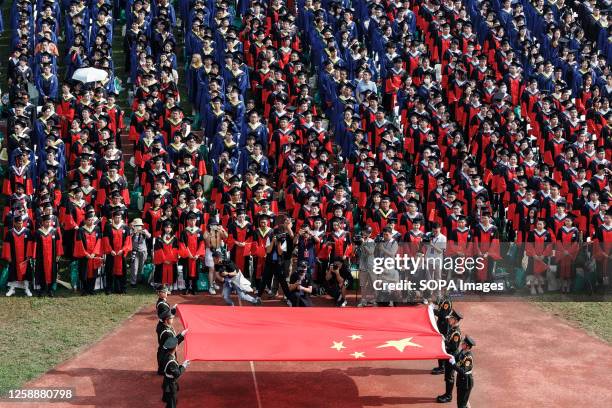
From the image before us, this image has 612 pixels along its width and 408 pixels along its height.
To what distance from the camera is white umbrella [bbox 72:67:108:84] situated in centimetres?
1645

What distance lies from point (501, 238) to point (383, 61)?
15.3 ft

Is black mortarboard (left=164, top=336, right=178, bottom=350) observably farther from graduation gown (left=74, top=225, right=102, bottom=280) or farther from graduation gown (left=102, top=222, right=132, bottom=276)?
graduation gown (left=74, top=225, right=102, bottom=280)

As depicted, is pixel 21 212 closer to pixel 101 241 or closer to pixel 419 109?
pixel 101 241

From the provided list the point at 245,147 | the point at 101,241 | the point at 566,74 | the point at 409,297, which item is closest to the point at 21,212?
the point at 101,241

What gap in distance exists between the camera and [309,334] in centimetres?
1082

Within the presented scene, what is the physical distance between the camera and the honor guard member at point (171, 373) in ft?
32.8

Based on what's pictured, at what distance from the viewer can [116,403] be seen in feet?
35.0

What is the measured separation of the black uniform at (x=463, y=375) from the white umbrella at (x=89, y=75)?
8886 mm

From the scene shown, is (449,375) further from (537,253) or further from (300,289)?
(537,253)

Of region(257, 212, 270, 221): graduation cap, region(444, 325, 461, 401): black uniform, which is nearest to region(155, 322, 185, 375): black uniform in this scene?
region(444, 325, 461, 401): black uniform

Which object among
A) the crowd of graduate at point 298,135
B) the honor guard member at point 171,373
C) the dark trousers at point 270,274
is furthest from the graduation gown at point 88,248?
the honor guard member at point 171,373

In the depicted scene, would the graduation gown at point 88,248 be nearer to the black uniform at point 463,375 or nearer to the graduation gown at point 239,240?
the graduation gown at point 239,240

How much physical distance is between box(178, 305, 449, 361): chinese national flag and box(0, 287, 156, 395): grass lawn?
199cm

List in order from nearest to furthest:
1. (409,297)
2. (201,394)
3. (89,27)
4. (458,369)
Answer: (458,369), (201,394), (409,297), (89,27)
